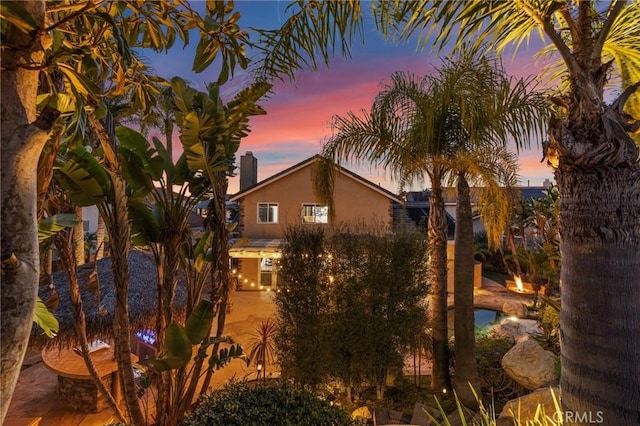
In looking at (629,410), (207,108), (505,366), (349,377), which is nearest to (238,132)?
(207,108)

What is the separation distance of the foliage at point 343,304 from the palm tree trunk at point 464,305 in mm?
1010

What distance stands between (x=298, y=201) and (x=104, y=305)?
1123 centimetres

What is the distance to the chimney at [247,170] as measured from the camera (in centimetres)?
1969

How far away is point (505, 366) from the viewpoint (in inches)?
273

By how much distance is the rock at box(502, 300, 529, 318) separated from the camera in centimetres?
1292

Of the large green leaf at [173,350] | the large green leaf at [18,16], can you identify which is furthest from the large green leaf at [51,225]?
the large green leaf at [18,16]

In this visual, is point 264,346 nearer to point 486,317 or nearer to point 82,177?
point 82,177

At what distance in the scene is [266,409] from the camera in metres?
3.92

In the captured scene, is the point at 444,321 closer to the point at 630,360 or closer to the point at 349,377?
the point at 349,377

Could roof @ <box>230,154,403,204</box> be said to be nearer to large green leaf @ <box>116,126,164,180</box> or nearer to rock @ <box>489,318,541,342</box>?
rock @ <box>489,318,541,342</box>

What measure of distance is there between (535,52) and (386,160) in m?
3.34

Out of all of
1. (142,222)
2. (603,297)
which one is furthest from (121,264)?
(603,297)

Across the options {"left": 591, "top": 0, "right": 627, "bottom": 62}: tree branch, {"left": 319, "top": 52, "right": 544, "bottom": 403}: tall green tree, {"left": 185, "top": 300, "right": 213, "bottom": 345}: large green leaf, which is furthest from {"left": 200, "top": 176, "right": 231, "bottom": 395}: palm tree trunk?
{"left": 591, "top": 0, "right": 627, "bottom": 62}: tree branch

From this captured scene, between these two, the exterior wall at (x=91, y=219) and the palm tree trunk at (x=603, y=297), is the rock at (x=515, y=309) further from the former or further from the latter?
the exterior wall at (x=91, y=219)
